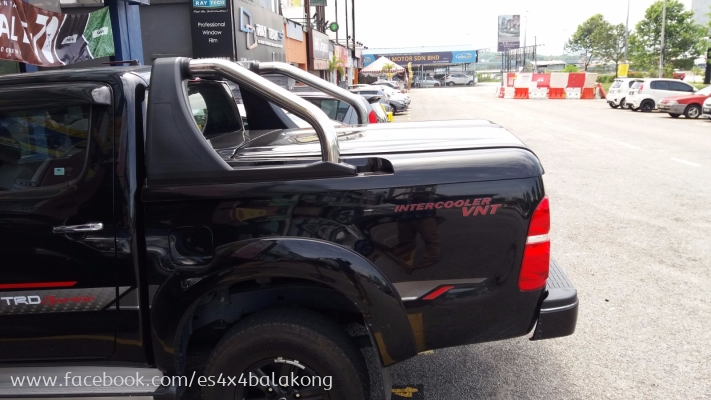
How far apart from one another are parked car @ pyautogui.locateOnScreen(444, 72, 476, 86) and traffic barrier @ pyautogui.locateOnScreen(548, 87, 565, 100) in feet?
161

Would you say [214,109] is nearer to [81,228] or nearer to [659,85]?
[81,228]

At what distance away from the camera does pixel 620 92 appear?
3064 cm

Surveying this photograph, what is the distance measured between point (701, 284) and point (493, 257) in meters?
3.59

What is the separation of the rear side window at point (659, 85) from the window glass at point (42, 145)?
29.7 m

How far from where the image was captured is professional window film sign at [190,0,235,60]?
65.9 feet

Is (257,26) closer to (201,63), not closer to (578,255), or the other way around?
(578,255)

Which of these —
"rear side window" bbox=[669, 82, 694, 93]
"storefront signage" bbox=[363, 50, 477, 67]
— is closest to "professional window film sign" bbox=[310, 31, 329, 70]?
"rear side window" bbox=[669, 82, 694, 93]

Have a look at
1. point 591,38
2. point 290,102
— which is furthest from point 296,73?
point 591,38

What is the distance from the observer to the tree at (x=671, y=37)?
50.3m

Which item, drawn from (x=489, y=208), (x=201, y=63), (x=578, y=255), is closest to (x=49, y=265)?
(x=201, y=63)

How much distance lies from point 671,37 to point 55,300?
57.9 meters

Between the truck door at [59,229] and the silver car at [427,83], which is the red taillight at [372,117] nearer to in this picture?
the truck door at [59,229]

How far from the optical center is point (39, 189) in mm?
2949

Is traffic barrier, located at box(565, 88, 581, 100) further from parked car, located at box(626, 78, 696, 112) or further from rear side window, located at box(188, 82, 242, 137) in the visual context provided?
rear side window, located at box(188, 82, 242, 137)
